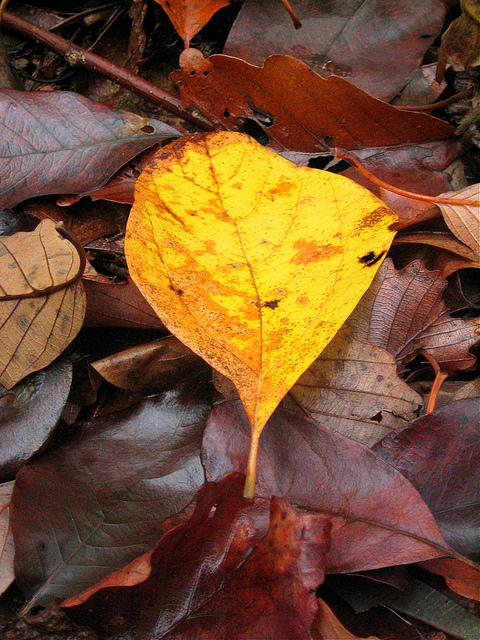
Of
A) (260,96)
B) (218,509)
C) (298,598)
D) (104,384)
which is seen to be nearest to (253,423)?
(218,509)

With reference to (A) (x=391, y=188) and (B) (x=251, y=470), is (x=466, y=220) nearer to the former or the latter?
(A) (x=391, y=188)

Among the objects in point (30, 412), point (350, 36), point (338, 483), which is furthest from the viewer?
point (350, 36)

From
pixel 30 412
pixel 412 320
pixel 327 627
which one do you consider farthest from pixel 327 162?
pixel 327 627

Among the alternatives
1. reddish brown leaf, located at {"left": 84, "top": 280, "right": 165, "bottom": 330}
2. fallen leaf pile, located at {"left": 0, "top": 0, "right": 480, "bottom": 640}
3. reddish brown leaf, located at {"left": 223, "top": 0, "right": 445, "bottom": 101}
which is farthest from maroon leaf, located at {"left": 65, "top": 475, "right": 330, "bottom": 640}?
reddish brown leaf, located at {"left": 223, "top": 0, "right": 445, "bottom": 101}

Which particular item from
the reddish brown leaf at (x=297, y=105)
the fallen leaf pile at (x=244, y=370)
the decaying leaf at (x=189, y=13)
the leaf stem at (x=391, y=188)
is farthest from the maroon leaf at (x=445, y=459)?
the decaying leaf at (x=189, y=13)

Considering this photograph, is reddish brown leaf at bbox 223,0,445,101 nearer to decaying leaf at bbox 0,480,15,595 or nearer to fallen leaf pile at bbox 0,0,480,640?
fallen leaf pile at bbox 0,0,480,640

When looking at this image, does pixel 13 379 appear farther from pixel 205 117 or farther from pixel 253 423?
pixel 205 117
